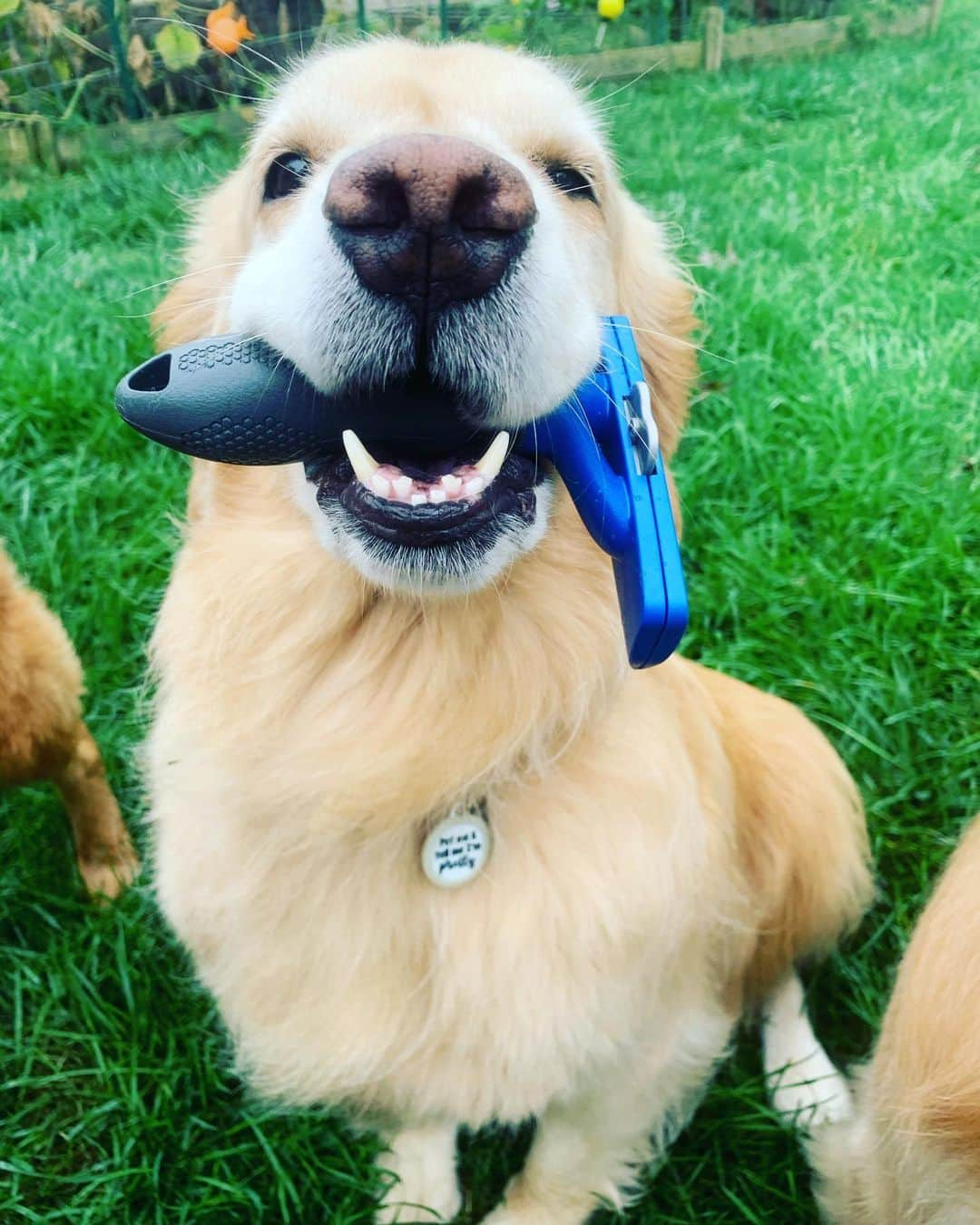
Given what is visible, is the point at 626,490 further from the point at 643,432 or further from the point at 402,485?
the point at 402,485

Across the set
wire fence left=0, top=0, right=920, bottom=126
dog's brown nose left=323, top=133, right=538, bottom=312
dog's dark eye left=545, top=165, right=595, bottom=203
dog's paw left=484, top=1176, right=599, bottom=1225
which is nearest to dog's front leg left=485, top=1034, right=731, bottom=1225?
dog's paw left=484, top=1176, right=599, bottom=1225

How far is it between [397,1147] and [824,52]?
32.5ft

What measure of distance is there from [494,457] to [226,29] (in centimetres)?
503

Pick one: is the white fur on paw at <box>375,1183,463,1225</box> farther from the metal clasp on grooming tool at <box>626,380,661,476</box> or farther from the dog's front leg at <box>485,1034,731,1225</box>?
the metal clasp on grooming tool at <box>626,380,661,476</box>

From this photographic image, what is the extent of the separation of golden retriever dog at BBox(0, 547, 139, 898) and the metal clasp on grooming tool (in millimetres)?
1590

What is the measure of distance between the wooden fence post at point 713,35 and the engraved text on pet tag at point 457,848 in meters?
8.62

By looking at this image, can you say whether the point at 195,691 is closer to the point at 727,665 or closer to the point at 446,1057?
the point at 446,1057

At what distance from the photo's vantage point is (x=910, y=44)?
8.97m

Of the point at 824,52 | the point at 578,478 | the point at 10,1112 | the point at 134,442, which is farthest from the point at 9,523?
→ the point at 824,52

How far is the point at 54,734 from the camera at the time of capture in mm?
2379

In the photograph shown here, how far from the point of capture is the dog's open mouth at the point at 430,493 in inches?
55.3

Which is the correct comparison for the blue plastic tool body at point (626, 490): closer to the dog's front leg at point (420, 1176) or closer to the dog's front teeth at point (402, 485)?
the dog's front teeth at point (402, 485)

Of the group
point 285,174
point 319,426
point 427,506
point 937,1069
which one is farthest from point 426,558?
point 937,1069

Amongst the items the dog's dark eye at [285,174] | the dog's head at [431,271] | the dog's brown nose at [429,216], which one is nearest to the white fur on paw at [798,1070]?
the dog's head at [431,271]
